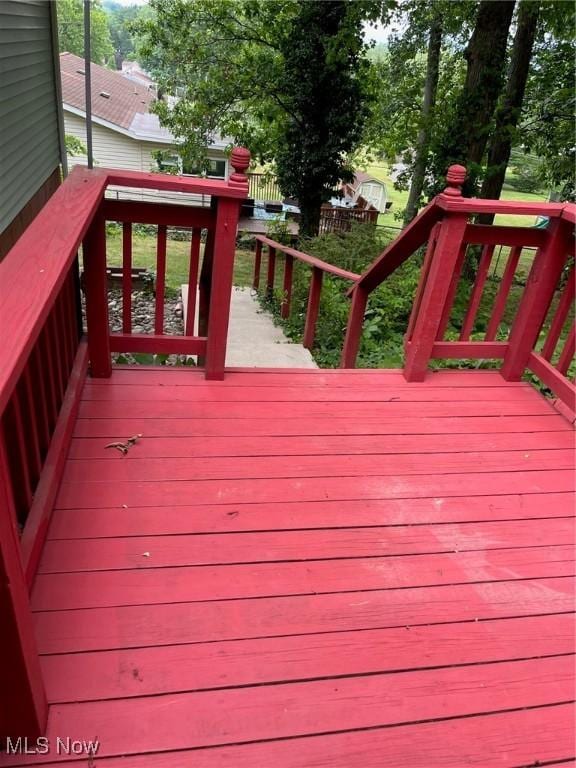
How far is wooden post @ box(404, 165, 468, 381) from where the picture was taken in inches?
105

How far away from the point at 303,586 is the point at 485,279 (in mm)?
1995

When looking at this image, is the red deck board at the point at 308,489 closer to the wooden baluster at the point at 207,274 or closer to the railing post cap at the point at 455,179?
the wooden baluster at the point at 207,274

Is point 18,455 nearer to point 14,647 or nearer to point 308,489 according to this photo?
point 14,647

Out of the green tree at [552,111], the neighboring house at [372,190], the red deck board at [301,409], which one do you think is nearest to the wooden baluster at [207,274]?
the red deck board at [301,409]

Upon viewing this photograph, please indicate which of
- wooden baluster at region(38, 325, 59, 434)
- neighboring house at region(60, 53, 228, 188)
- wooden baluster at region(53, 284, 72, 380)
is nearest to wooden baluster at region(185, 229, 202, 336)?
wooden baluster at region(53, 284, 72, 380)

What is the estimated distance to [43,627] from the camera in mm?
1447

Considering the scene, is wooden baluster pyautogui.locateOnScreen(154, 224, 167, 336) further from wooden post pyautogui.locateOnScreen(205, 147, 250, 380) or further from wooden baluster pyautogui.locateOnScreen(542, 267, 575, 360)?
wooden baluster pyautogui.locateOnScreen(542, 267, 575, 360)

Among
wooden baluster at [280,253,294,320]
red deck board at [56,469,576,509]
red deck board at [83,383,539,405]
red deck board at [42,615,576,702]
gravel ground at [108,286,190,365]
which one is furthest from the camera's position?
gravel ground at [108,286,190,365]

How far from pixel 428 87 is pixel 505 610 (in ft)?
38.3

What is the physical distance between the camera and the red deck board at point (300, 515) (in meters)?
1.82

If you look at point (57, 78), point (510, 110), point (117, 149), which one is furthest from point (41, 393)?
point (117, 149)

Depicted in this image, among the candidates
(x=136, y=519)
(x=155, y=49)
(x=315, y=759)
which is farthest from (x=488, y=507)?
(x=155, y=49)

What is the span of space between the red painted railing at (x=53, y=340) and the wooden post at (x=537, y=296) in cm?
156

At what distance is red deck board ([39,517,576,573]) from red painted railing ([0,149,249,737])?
0.14 metres
